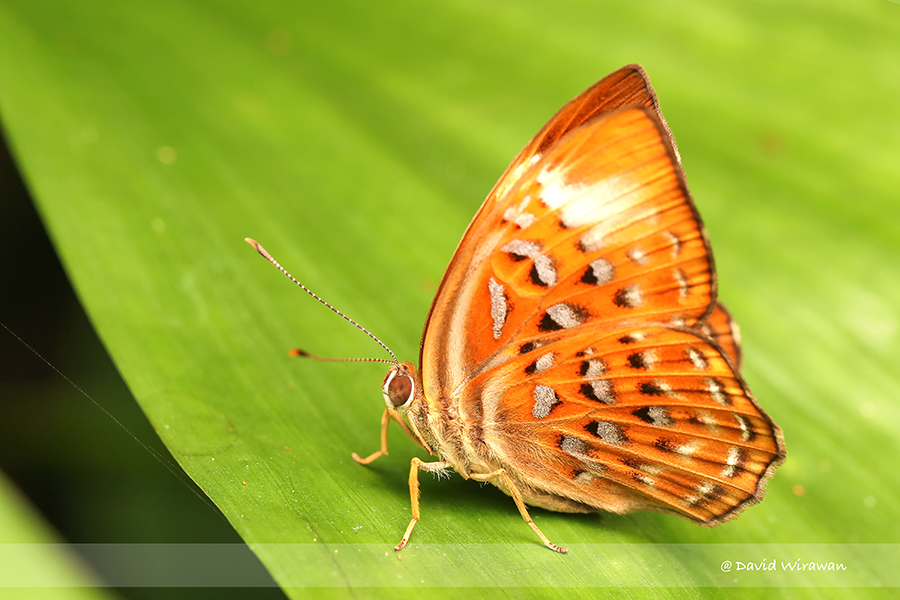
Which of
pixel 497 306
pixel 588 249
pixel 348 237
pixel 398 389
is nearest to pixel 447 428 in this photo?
pixel 398 389

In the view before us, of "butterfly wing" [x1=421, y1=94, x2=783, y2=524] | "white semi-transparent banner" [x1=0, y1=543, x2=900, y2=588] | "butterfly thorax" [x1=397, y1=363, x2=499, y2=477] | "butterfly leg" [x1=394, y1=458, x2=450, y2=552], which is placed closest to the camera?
"white semi-transparent banner" [x1=0, y1=543, x2=900, y2=588]

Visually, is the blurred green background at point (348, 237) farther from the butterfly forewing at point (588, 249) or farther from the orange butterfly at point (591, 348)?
the butterfly forewing at point (588, 249)

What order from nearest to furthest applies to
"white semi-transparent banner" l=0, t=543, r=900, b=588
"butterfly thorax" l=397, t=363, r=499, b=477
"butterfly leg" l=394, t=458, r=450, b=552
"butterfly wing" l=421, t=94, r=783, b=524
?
1. "white semi-transparent banner" l=0, t=543, r=900, b=588
2. "butterfly leg" l=394, t=458, r=450, b=552
3. "butterfly wing" l=421, t=94, r=783, b=524
4. "butterfly thorax" l=397, t=363, r=499, b=477

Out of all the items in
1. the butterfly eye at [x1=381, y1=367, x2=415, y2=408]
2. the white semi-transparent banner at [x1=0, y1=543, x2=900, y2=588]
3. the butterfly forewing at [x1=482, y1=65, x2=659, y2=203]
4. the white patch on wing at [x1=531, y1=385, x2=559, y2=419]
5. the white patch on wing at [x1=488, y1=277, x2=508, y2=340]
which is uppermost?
the butterfly forewing at [x1=482, y1=65, x2=659, y2=203]

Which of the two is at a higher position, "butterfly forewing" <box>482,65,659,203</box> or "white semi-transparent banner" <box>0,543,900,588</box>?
"butterfly forewing" <box>482,65,659,203</box>

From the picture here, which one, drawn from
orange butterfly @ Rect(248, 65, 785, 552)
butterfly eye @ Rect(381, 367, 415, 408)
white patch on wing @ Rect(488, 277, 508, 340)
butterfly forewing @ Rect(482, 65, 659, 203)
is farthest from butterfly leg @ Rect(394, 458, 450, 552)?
butterfly forewing @ Rect(482, 65, 659, 203)

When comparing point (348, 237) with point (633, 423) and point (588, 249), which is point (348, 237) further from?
point (633, 423)

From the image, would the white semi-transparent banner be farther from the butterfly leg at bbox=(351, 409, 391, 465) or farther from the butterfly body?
the butterfly leg at bbox=(351, 409, 391, 465)

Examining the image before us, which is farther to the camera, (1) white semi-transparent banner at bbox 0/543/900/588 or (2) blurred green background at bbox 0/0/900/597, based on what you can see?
(2) blurred green background at bbox 0/0/900/597
